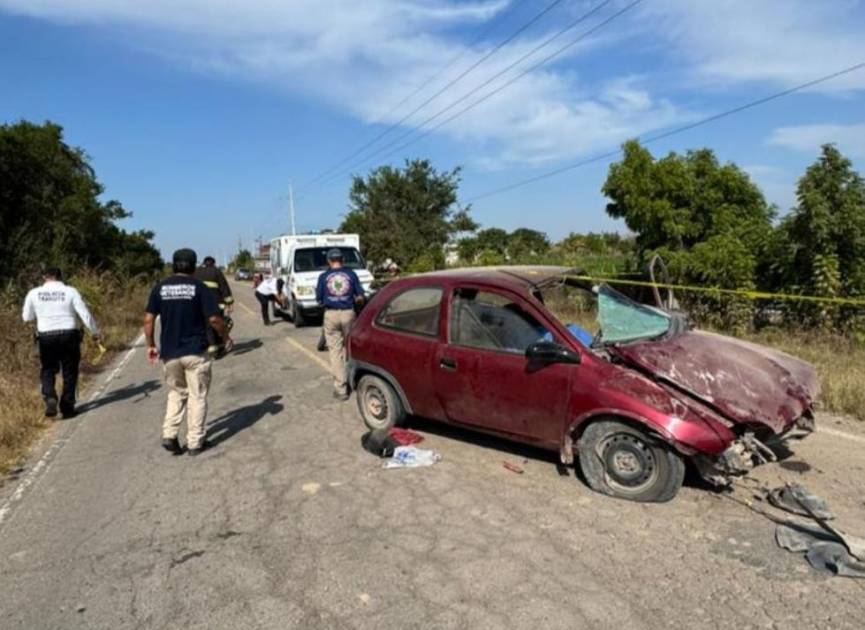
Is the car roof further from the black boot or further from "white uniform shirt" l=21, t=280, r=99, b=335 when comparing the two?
"white uniform shirt" l=21, t=280, r=99, b=335

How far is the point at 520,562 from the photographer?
3859 millimetres

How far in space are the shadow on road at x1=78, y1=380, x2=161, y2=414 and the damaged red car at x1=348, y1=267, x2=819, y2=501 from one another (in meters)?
4.69

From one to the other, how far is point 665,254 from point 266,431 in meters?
8.99

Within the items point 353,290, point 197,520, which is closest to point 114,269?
point 353,290

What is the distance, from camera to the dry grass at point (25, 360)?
7.00 m

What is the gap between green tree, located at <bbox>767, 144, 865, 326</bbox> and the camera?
9.99m

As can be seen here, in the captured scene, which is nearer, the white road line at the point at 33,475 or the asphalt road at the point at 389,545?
the asphalt road at the point at 389,545

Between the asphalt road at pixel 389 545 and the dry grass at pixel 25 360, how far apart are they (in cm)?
84

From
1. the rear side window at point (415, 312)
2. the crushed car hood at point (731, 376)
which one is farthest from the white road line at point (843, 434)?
the rear side window at point (415, 312)

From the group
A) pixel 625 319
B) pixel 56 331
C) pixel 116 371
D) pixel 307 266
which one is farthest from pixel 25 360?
pixel 625 319

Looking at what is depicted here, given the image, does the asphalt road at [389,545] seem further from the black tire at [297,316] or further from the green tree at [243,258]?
the green tree at [243,258]

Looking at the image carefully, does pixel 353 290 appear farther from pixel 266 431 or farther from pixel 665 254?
pixel 665 254

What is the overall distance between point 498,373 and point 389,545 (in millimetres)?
1681

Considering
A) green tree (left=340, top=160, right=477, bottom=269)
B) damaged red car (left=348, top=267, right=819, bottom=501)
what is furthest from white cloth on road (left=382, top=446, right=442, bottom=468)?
green tree (left=340, top=160, right=477, bottom=269)
